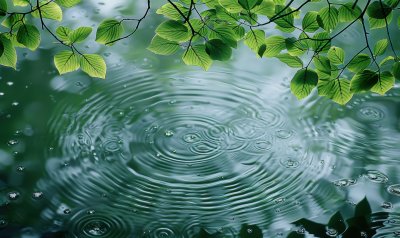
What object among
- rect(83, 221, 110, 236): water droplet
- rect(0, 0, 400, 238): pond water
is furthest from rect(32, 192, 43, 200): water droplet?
rect(83, 221, 110, 236): water droplet

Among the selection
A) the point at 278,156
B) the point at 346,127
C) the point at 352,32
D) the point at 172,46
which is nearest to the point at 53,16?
the point at 172,46

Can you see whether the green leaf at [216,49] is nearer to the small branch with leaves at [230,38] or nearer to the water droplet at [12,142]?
the small branch with leaves at [230,38]

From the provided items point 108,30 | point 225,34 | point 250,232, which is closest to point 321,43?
point 225,34

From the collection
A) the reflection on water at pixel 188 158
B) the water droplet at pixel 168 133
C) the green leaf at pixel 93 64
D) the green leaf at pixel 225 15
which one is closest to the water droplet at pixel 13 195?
the reflection on water at pixel 188 158

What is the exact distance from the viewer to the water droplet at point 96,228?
1089 mm

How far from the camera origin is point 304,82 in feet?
2.35

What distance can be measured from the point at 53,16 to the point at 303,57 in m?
1.11

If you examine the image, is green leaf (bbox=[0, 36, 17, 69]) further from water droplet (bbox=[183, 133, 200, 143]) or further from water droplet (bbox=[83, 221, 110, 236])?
water droplet (bbox=[183, 133, 200, 143])

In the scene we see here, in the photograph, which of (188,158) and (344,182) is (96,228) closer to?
(188,158)

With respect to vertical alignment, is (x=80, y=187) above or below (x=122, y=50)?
below

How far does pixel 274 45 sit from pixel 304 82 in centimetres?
7

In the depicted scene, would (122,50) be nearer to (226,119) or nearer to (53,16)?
(226,119)

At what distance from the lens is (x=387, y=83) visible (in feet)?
2.33

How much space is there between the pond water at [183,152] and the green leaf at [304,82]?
452mm
